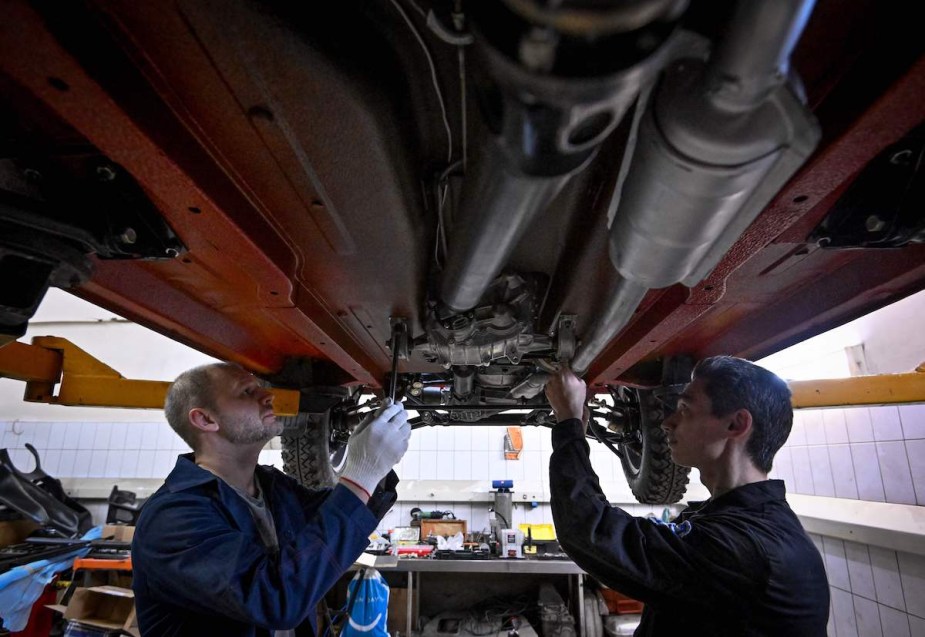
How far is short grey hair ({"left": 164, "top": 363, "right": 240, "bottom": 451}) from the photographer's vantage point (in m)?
1.31

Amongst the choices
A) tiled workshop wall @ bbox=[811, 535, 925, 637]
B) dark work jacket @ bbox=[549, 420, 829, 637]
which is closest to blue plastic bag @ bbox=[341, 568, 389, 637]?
dark work jacket @ bbox=[549, 420, 829, 637]

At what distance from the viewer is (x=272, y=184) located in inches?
31.0

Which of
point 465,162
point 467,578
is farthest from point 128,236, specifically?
point 467,578

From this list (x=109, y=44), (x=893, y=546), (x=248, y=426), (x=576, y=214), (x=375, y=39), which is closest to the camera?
(x=109, y=44)

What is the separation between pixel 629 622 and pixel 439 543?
1.47 metres

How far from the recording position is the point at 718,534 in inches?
36.8

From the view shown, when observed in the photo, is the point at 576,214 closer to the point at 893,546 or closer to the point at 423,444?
the point at 893,546

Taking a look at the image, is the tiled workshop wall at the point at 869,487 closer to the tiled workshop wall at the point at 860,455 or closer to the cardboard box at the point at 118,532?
the tiled workshop wall at the point at 860,455

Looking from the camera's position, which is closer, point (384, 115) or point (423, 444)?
point (384, 115)

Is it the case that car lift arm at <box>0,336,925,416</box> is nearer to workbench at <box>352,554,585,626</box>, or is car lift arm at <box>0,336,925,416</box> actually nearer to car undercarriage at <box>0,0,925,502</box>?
car undercarriage at <box>0,0,925,502</box>

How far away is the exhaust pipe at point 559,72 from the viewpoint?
1.15 ft

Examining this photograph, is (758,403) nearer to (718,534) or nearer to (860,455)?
(718,534)

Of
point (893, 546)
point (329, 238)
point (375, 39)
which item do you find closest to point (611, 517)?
point (329, 238)

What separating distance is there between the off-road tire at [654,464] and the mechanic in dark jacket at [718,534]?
2.71 ft
